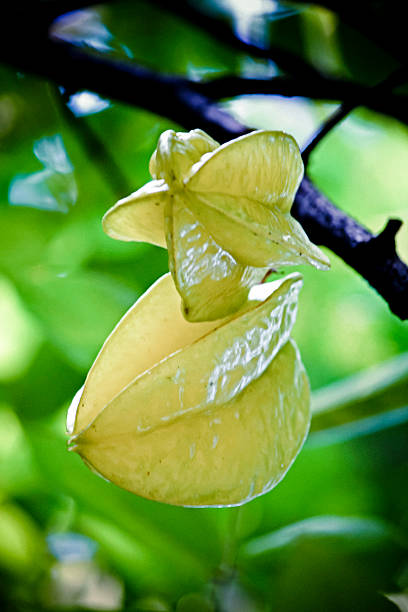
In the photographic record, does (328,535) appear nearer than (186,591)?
Yes

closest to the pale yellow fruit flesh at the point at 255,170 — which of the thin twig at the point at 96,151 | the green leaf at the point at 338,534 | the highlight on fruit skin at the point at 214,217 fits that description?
the highlight on fruit skin at the point at 214,217

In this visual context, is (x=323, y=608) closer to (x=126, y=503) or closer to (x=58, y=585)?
(x=126, y=503)

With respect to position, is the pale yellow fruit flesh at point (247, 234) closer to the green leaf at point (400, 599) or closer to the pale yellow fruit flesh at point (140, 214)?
the pale yellow fruit flesh at point (140, 214)

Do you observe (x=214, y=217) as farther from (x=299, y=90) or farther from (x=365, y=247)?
(x=299, y=90)

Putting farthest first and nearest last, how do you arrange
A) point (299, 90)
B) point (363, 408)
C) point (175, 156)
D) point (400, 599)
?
point (363, 408), point (299, 90), point (400, 599), point (175, 156)

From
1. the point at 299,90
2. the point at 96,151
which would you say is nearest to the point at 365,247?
the point at 299,90

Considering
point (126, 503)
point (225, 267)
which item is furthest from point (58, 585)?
point (225, 267)
